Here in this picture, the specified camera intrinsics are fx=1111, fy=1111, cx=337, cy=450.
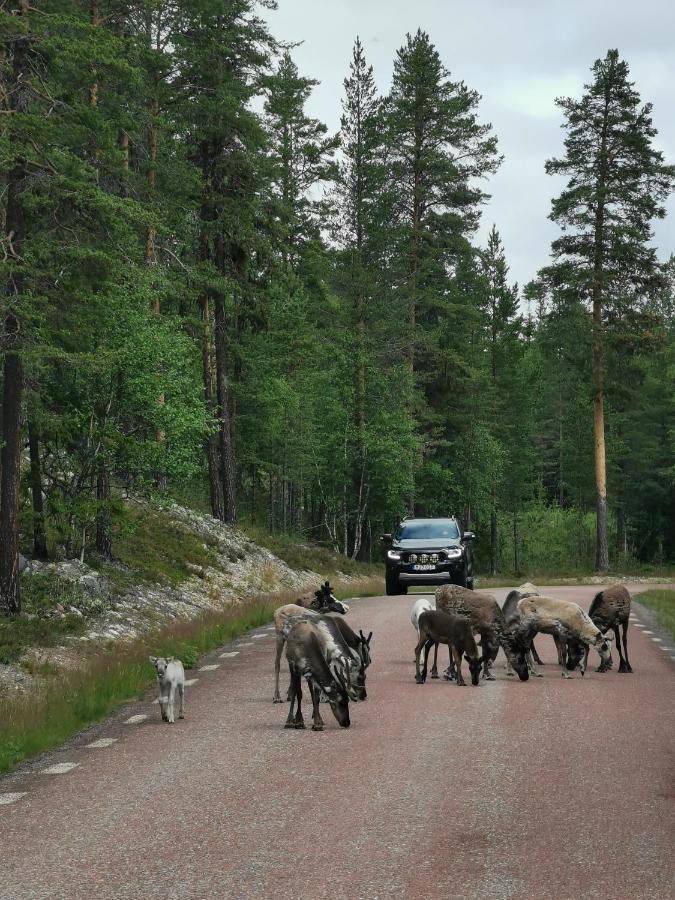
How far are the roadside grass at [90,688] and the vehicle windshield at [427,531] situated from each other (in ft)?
31.6

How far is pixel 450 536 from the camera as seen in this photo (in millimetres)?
29953

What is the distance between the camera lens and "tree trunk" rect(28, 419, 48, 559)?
21.4m

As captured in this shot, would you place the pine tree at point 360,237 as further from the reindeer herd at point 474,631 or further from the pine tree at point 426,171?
the reindeer herd at point 474,631

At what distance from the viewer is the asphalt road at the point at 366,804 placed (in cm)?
618

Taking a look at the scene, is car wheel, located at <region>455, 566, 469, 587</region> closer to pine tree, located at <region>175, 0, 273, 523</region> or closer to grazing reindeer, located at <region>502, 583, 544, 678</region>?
pine tree, located at <region>175, 0, 273, 523</region>

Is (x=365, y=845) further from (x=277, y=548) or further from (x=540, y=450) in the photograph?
(x=540, y=450)

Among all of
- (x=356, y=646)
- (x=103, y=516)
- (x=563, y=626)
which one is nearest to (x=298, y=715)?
(x=356, y=646)

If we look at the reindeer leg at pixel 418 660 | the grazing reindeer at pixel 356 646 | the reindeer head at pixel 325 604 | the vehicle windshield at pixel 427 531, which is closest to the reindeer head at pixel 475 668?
the reindeer leg at pixel 418 660

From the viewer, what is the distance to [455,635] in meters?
13.7

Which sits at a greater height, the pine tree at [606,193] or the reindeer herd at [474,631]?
the pine tree at [606,193]

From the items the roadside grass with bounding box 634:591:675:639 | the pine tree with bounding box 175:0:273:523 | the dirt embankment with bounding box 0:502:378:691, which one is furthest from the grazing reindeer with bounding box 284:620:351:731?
the pine tree with bounding box 175:0:273:523

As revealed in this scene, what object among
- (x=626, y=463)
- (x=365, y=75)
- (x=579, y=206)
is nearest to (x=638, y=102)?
(x=579, y=206)

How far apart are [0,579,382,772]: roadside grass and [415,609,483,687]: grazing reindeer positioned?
3606 millimetres

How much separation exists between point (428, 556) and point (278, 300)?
24.6 metres
